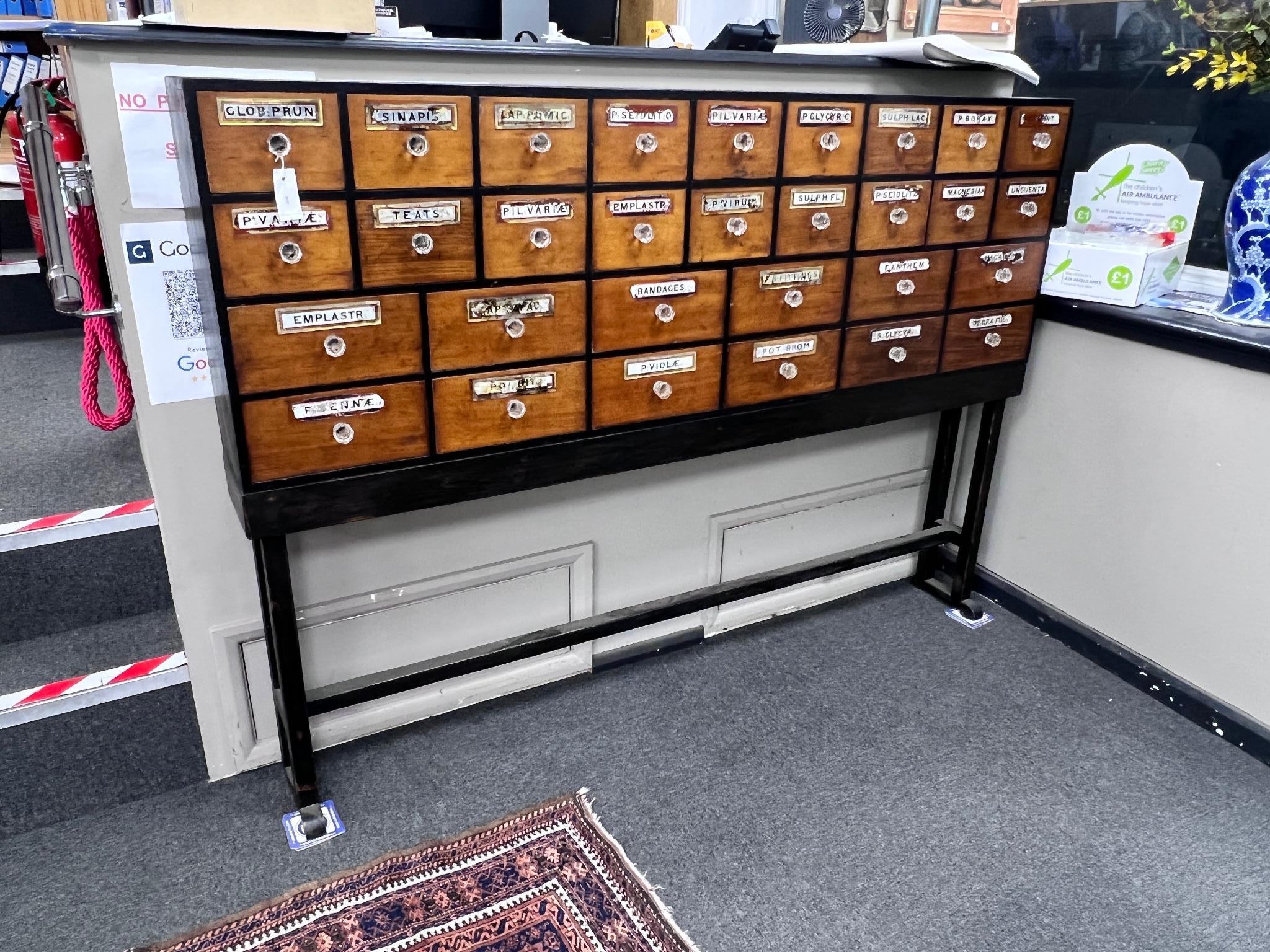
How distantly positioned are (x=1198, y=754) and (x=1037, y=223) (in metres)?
1.18

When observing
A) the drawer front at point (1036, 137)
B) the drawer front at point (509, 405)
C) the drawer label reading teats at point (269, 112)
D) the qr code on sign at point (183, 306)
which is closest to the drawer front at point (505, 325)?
the drawer front at point (509, 405)

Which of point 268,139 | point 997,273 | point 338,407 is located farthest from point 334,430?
point 997,273

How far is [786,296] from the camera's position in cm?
166

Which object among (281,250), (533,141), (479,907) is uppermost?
(533,141)

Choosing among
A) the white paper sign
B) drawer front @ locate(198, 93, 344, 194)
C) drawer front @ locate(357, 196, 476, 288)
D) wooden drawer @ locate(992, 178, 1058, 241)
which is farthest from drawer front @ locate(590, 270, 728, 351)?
wooden drawer @ locate(992, 178, 1058, 241)

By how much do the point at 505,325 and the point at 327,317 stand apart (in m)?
0.27

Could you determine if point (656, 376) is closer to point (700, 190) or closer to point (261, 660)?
point (700, 190)

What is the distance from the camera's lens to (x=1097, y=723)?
77.6 inches

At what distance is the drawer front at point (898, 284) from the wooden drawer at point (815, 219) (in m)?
0.08

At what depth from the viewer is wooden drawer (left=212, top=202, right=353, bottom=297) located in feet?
3.89

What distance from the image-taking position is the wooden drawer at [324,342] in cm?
124

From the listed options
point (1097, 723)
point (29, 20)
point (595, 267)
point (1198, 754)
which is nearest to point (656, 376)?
point (595, 267)

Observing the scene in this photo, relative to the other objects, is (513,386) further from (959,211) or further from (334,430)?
(959,211)

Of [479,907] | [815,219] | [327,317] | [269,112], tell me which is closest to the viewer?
[269,112]
